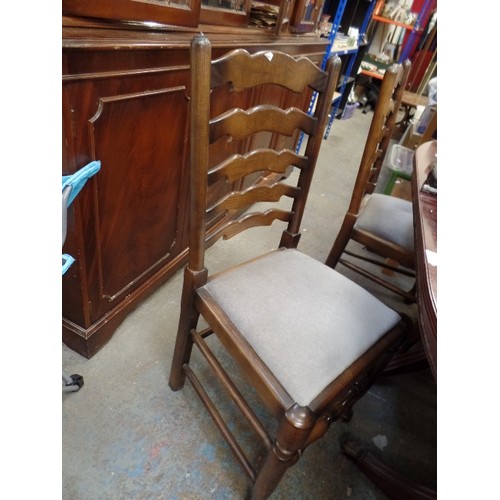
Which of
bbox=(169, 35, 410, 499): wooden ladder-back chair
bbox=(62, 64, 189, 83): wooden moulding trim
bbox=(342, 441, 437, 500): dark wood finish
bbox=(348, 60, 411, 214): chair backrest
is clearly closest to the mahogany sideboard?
bbox=(62, 64, 189, 83): wooden moulding trim

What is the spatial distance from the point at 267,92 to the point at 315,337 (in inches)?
51.9

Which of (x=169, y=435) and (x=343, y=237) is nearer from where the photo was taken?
(x=169, y=435)

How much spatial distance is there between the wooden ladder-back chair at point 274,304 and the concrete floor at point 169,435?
171mm

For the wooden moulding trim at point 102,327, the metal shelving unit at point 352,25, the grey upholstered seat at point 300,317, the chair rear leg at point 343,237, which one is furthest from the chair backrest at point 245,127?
the metal shelving unit at point 352,25

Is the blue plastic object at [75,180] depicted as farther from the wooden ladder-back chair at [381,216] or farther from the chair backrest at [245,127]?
the wooden ladder-back chair at [381,216]

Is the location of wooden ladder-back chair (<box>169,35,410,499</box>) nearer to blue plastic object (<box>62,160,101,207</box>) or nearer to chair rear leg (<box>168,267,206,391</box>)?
chair rear leg (<box>168,267,206,391</box>)

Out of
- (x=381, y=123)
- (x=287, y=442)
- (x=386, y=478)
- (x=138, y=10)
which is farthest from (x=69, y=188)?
(x=386, y=478)

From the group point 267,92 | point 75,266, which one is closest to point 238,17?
point 267,92

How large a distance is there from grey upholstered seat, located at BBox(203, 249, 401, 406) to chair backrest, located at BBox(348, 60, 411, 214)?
0.45 meters

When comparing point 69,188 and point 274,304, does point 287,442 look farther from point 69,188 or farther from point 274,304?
point 69,188

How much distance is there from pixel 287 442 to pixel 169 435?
1.73ft

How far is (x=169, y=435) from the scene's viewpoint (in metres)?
1.04

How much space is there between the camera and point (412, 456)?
1.15 meters
